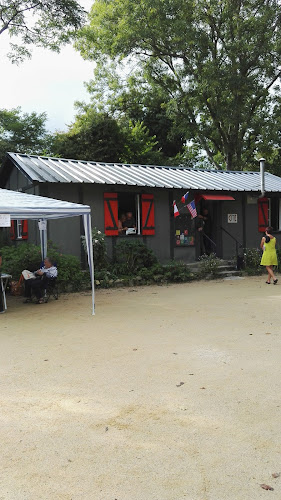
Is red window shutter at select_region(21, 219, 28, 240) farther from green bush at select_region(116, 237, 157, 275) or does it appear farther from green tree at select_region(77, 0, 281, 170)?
green tree at select_region(77, 0, 281, 170)

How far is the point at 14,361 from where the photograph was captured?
4.84 metres

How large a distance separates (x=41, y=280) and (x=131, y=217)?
504cm

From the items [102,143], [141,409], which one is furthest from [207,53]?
[141,409]

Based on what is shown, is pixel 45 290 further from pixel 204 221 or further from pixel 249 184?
pixel 249 184

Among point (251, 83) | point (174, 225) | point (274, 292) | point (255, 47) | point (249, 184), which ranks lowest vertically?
point (274, 292)

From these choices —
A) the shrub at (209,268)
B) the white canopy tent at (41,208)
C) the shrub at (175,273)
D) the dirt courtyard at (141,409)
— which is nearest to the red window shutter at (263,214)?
the shrub at (209,268)

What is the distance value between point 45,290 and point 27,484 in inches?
275

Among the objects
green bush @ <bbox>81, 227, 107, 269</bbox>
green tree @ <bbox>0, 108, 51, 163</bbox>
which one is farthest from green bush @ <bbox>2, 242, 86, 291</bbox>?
green tree @ <bbox>0, 108, 51, 163</bbox>

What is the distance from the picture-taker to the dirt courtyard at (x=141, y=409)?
2.42 meters

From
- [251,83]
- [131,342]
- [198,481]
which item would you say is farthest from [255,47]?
[198,481]

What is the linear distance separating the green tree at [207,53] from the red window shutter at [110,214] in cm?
932

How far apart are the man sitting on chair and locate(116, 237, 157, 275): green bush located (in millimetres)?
3211

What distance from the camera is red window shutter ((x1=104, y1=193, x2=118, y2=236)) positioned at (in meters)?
12.5

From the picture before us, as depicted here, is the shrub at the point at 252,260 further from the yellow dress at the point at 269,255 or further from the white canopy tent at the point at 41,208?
the white canopy tent at the point at 41,208
